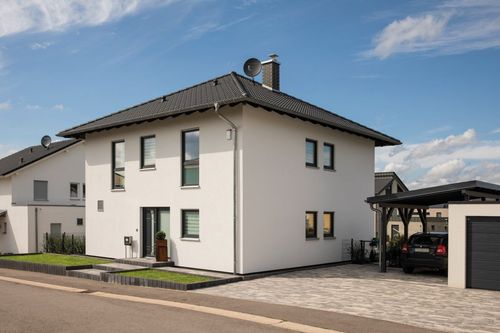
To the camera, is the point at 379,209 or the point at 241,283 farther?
the point at 379,209

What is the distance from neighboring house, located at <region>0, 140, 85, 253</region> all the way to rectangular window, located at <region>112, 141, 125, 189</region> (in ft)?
31.9

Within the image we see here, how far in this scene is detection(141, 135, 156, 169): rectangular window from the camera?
1888 centimetres

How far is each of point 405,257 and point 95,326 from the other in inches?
454

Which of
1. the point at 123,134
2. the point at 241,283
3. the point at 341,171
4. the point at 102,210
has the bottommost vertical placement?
the point at 241,283

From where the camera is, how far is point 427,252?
54.3 feet

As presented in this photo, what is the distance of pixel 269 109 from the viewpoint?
16688mm

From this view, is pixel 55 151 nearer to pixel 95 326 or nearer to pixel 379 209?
pixel 379 209

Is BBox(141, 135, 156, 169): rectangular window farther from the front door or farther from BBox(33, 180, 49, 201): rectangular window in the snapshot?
BBox(33, 180, 49, 201): rectangular window

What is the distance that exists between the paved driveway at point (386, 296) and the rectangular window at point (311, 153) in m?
4.29

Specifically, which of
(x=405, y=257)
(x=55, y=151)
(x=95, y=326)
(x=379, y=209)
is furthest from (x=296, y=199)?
(x=55, y=151)

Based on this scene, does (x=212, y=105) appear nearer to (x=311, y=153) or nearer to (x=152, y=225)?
(x=311, y=153)

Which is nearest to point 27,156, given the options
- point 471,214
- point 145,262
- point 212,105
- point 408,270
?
point 145,262

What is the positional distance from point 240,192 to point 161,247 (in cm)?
378

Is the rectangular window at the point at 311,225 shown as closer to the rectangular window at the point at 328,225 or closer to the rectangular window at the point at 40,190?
the rectangular window at the point at 328,225
